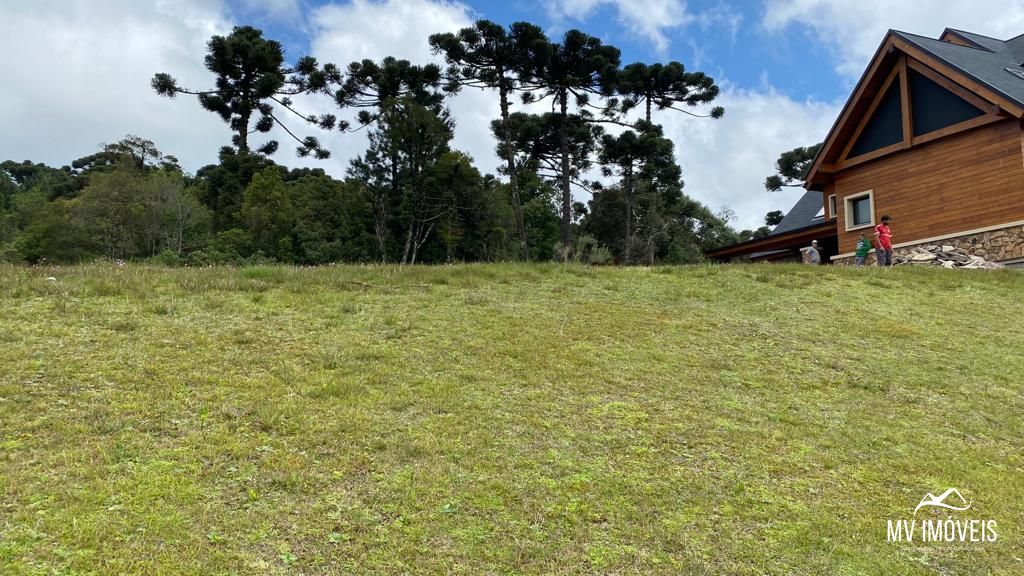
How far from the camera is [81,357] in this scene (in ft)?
16.2

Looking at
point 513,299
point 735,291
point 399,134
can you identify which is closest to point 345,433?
point 513,299

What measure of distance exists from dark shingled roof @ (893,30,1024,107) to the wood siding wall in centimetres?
107

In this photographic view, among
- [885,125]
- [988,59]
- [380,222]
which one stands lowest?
[380,222]

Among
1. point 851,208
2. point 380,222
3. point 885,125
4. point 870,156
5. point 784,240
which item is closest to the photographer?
point 885,125

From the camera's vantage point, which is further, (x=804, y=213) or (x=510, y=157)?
(x=510, y=157)

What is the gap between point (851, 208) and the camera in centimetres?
1838

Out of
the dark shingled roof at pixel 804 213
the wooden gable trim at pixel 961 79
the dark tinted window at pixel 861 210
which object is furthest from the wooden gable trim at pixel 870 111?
the dark shingled roof at pixel 804 213

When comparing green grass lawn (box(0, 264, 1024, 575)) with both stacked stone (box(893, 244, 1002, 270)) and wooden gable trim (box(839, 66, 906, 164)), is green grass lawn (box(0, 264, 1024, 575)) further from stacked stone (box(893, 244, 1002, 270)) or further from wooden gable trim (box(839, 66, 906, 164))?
wooden gable trim (box(839, 66, 906, 164))

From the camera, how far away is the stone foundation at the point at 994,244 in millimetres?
14014

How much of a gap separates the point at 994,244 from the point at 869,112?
5.31 m

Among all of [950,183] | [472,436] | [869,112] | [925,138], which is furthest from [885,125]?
[472,436]

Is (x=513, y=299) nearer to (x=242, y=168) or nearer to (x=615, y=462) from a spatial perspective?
(x=615, y=462)

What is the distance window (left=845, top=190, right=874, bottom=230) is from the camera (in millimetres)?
17547

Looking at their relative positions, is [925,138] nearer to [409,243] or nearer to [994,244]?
[994,244]
